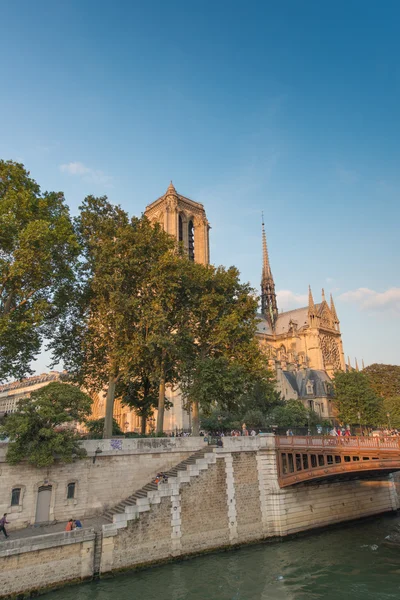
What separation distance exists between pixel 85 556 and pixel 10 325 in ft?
40.5

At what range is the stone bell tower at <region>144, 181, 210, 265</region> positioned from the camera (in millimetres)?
68500

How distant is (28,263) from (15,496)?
1197 centimetres

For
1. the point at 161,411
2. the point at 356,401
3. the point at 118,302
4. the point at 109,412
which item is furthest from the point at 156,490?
the point at 356,401

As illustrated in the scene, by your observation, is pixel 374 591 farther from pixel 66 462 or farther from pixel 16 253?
pixel 16 253

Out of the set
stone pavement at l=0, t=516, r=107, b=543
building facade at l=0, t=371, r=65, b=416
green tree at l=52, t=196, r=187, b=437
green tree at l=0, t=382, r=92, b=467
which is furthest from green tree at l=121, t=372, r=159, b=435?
building facade at l=0, t=371, r=65, b=416

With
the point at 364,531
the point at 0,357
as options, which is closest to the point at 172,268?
the point at 0,357

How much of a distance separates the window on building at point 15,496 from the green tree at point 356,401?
164 feet

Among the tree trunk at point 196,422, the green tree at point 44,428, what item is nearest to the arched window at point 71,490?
the green tree at point 44,428

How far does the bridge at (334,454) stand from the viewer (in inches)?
817

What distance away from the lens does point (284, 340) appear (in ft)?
298

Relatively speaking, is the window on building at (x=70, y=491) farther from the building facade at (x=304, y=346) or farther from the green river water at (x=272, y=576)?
the building facade at (x=304, y=346)

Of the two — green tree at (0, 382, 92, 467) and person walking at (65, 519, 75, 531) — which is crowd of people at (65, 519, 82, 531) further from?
green tree at (0, 382, 92, 467)

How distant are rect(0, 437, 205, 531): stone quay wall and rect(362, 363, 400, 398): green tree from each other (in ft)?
189

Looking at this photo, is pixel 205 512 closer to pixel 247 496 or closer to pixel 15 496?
pixel 247 496
